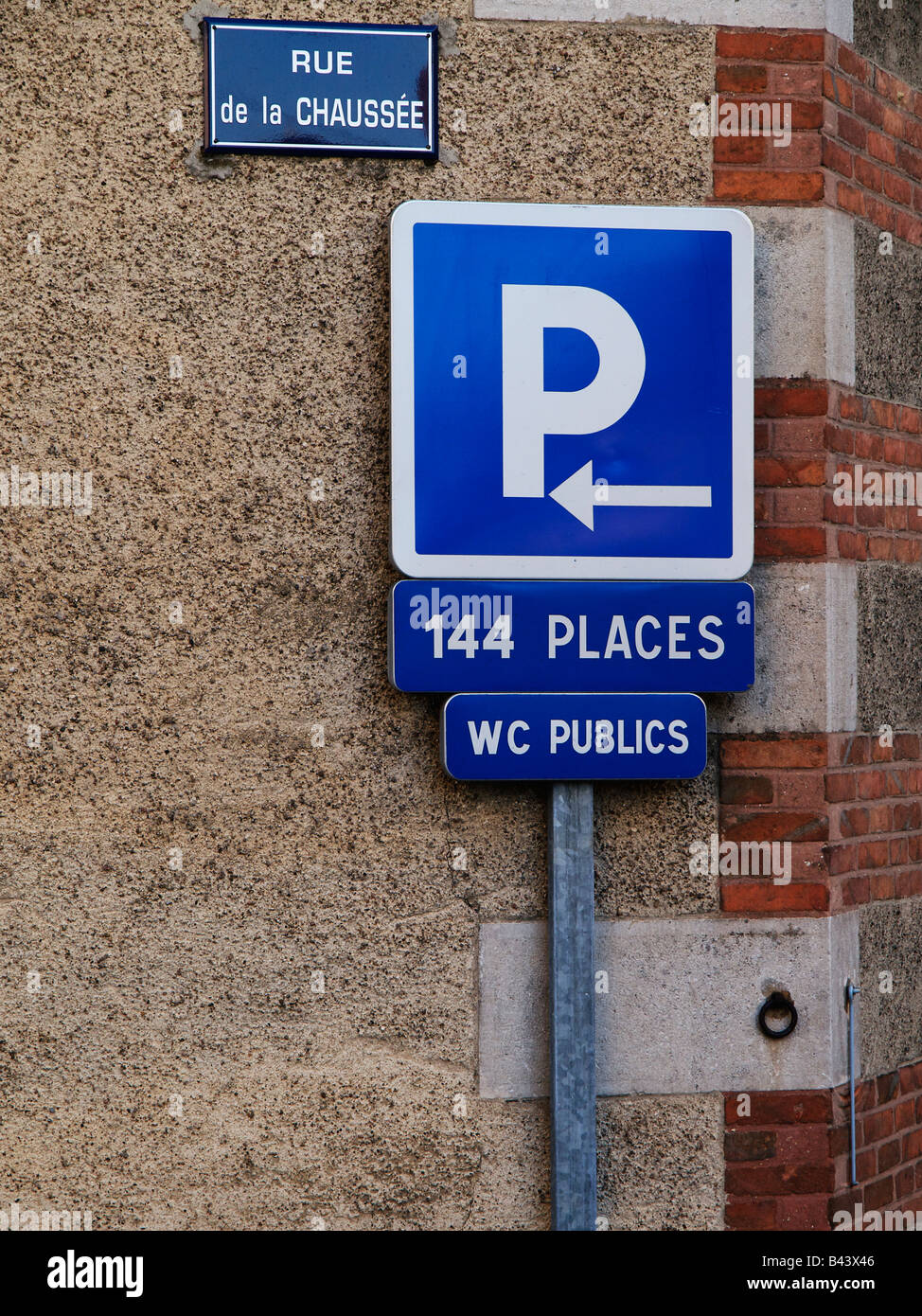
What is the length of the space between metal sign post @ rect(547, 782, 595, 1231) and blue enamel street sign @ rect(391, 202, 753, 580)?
1.78 ft

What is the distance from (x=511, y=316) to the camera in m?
2.49

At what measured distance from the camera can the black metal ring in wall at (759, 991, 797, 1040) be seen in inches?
103

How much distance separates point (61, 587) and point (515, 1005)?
1.33 m

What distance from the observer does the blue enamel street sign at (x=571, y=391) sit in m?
2.47

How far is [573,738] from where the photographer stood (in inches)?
97.7

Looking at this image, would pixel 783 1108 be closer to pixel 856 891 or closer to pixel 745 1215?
pixel 745 1215

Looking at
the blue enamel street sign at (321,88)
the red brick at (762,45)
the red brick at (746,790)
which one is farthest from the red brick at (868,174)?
the red brick at (746,790)

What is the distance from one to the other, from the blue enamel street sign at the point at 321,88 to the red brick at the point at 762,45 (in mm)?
656

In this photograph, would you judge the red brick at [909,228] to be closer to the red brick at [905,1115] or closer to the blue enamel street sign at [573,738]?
the blue enamel street sign at [573,738]

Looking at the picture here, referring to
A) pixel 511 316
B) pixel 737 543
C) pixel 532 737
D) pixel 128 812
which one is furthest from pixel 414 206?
Answer: pixel 128 812

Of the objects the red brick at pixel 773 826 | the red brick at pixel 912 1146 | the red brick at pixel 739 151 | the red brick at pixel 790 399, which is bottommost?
the red brick at pixel 912 1146

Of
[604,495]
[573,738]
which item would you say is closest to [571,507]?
[604,495]

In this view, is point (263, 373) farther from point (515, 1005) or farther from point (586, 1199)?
point (586, 1199)

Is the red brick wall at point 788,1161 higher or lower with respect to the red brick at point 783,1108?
lower
